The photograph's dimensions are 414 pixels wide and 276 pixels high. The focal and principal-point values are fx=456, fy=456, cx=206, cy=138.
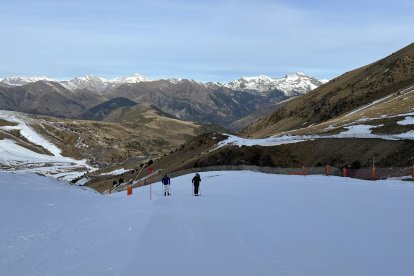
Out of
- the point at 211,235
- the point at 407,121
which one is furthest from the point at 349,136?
the point at 211,235

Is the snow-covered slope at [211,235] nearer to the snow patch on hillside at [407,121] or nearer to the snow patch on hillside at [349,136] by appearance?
the snow patch on hillside at [349,136]

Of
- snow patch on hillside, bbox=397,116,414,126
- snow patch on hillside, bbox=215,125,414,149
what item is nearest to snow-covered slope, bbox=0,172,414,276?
snow patch on hillside, bbox=215,125,414,149

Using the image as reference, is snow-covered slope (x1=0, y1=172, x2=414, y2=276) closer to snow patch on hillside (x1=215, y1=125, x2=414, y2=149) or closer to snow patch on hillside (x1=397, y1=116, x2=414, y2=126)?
snow patch on hillside (x1=215, y1=125, x2=414, y2=149)

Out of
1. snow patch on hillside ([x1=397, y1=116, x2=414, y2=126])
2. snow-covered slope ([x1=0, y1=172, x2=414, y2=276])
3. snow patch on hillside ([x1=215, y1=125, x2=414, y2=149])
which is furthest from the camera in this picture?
snow patch on hillside ([x1=397, y1=116, x2=414, y2=126])

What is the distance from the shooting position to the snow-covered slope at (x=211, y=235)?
1270 centimetres

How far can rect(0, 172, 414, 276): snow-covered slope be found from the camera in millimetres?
12695

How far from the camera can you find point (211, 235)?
16.4 meters

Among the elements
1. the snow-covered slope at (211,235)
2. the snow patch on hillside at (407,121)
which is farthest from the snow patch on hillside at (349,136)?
the snow-covered slope at (211,235)

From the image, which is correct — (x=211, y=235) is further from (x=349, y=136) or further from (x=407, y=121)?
(x=407, y=121)

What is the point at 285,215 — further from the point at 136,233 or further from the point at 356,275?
the point at 356,275

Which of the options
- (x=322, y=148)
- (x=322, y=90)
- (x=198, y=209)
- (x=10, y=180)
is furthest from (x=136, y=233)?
(x=322, y=90)

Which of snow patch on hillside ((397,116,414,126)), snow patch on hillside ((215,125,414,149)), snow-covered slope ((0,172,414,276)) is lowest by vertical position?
snow-covered slope ((0,172,414,276))

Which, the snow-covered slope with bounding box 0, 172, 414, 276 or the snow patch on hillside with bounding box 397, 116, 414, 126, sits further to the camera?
the snow patch on hillside with bounding box 397, 116, 414, 126

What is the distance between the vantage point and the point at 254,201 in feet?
83.0
